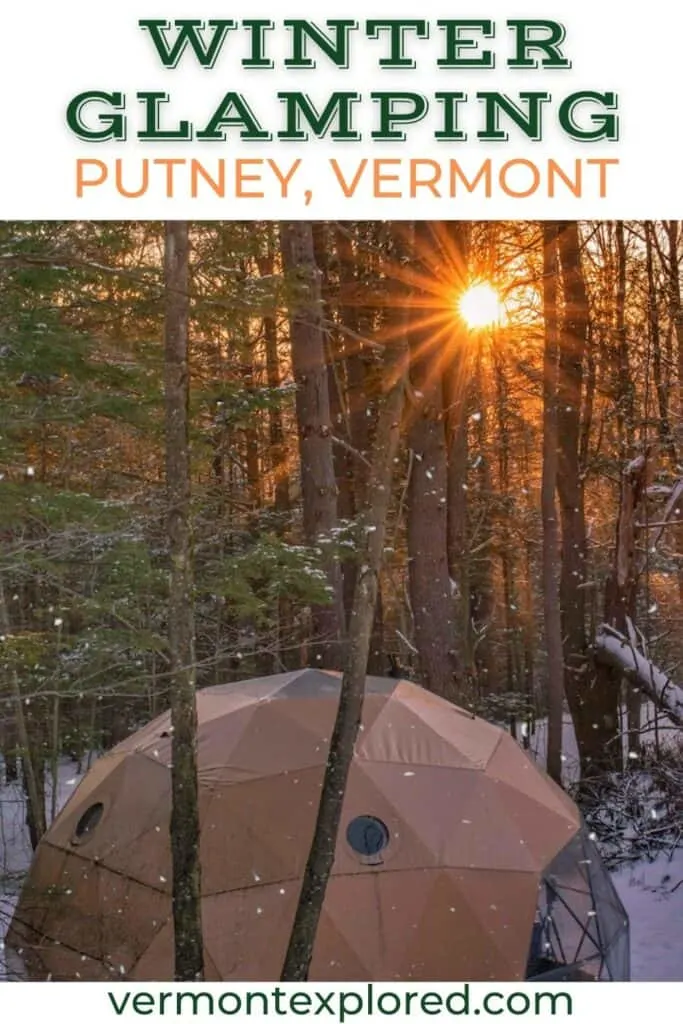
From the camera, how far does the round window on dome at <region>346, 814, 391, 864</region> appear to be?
236 inches

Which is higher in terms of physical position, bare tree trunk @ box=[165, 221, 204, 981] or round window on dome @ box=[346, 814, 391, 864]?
bare tree trunk @ box=[165, 221, 204, 981]

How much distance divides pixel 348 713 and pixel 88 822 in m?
2.91

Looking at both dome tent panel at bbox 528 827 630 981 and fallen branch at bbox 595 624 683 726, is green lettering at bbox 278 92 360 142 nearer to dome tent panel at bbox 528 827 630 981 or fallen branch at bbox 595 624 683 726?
dome tent panel at bbox 528 827 630 981

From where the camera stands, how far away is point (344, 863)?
19.4 ft

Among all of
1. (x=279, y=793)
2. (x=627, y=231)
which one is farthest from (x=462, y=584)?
(x=279, y=793)

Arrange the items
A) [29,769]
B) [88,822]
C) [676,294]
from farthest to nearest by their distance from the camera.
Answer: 1. [676,294]
2. [29,769]
3. [88,822]

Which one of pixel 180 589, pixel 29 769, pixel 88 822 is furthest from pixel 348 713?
pixel 29 769

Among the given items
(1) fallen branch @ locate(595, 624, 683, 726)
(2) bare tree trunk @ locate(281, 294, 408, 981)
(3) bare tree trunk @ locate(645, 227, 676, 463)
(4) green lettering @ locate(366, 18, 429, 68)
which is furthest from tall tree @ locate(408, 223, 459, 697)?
(4) green lettering @ locate(366, 18, 429, 68)

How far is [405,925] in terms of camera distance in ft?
18.9

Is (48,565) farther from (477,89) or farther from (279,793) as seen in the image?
(477,89)

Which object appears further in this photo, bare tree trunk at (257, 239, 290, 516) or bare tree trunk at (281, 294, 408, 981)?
bare tree trunk at (257, 239, 290, 516)

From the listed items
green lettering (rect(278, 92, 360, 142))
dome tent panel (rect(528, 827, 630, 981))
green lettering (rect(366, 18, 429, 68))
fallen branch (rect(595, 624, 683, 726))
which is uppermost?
green lettering (rect(366, 18, 429, 68))
